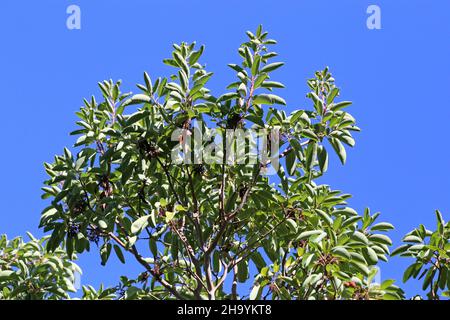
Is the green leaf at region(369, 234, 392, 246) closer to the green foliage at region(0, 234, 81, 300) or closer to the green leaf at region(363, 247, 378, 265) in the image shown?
the green leaf at region(363, 247, 378, 265)

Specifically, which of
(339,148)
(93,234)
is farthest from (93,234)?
(339,148)

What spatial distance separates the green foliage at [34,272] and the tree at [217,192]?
16.6 inches

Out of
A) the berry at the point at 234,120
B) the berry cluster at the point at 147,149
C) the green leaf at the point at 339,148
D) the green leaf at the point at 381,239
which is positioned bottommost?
the green leaf at the point at 381,239

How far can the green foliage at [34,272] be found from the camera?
23.4 feet

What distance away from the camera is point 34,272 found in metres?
7.20

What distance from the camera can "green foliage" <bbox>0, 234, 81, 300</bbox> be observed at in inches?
281

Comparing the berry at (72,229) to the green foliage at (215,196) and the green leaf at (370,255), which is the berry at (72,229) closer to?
the green foliage at (215,196)

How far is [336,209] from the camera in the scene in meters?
7.08

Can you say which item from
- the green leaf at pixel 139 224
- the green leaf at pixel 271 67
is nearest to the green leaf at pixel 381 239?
the green leaf at pixel 271 67

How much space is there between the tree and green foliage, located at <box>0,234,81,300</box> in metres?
0.42

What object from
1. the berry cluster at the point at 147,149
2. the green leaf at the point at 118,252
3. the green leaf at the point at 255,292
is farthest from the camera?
the green leaf at the point at 118,252

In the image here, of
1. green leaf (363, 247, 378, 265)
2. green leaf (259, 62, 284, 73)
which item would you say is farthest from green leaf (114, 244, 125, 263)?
green leaf (363, 247, 378, 265)

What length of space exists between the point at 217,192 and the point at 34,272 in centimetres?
182
